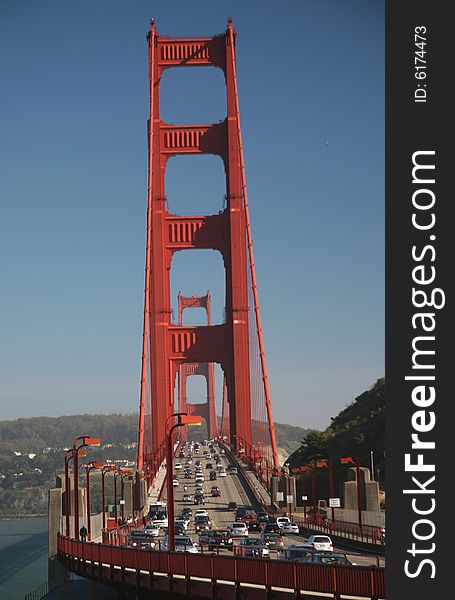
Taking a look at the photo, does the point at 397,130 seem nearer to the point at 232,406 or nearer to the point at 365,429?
the point at 232,406

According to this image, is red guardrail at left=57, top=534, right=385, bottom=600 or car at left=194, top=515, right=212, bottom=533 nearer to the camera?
red guardrail at left=57, top=534, right=385, bottom=600

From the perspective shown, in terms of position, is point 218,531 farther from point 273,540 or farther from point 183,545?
point 183,545

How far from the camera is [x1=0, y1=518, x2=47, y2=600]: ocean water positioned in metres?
88.4

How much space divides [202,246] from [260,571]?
63.1 m

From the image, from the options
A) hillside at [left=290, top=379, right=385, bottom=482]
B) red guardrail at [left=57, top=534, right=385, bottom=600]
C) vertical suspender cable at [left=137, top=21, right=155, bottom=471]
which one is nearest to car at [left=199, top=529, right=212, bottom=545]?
red guardrail at [left=57, top=534, right=385, bottom=600]

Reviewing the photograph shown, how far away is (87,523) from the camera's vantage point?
52.5 meters

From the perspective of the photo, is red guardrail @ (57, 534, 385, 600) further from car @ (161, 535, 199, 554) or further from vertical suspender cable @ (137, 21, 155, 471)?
vertical suspender cable @ (137, 21, 155, 471)

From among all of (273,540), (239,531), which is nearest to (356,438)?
(239,531)

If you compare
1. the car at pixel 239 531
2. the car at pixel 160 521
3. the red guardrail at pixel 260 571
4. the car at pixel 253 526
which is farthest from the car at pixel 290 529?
the red guardrail at pixel 260 571

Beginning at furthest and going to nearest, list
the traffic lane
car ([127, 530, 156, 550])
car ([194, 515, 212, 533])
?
car ([194, 515, 212, 533]) → car ([127, 530, 156, 550]) → the traffic lane

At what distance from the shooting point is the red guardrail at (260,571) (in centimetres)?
2145

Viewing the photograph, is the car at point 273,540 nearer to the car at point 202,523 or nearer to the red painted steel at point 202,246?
the car at point 202,523

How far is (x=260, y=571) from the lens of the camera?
2439cm

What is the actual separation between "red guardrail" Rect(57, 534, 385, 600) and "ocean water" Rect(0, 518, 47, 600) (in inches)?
2135
